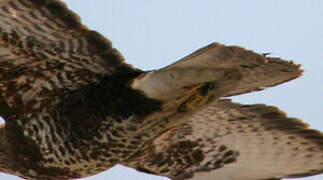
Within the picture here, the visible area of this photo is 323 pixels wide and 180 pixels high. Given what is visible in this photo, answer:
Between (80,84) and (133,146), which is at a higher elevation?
(80,84)

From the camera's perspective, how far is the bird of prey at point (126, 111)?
4.89 meters

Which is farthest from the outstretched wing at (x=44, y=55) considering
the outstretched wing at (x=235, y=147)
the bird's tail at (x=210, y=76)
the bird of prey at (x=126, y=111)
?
the outstretched wing at (x=235, y=147)

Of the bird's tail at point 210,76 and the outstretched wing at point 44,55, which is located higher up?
the outstretched wing at point 44,55

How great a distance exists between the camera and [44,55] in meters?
5.19

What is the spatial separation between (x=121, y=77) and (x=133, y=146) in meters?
0.64

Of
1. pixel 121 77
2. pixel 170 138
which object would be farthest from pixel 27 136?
pixel 170 138

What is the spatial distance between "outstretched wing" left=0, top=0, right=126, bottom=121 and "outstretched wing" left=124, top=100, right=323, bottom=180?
1.11 meters

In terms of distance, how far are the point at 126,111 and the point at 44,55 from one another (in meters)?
0.80

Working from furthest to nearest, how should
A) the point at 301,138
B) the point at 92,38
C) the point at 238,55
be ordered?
1. the point at 301,138
2. the point at 92,38
3. the point at 238,55

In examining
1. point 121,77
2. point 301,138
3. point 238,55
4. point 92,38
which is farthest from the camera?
point 301,138

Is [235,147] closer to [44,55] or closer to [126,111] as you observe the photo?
[126,111]

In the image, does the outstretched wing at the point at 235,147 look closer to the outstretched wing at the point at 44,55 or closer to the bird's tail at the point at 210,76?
the bird's tail at the point at 210,76

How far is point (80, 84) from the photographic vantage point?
5.54 meters

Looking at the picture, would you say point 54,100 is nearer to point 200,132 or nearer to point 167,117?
point 167,117
